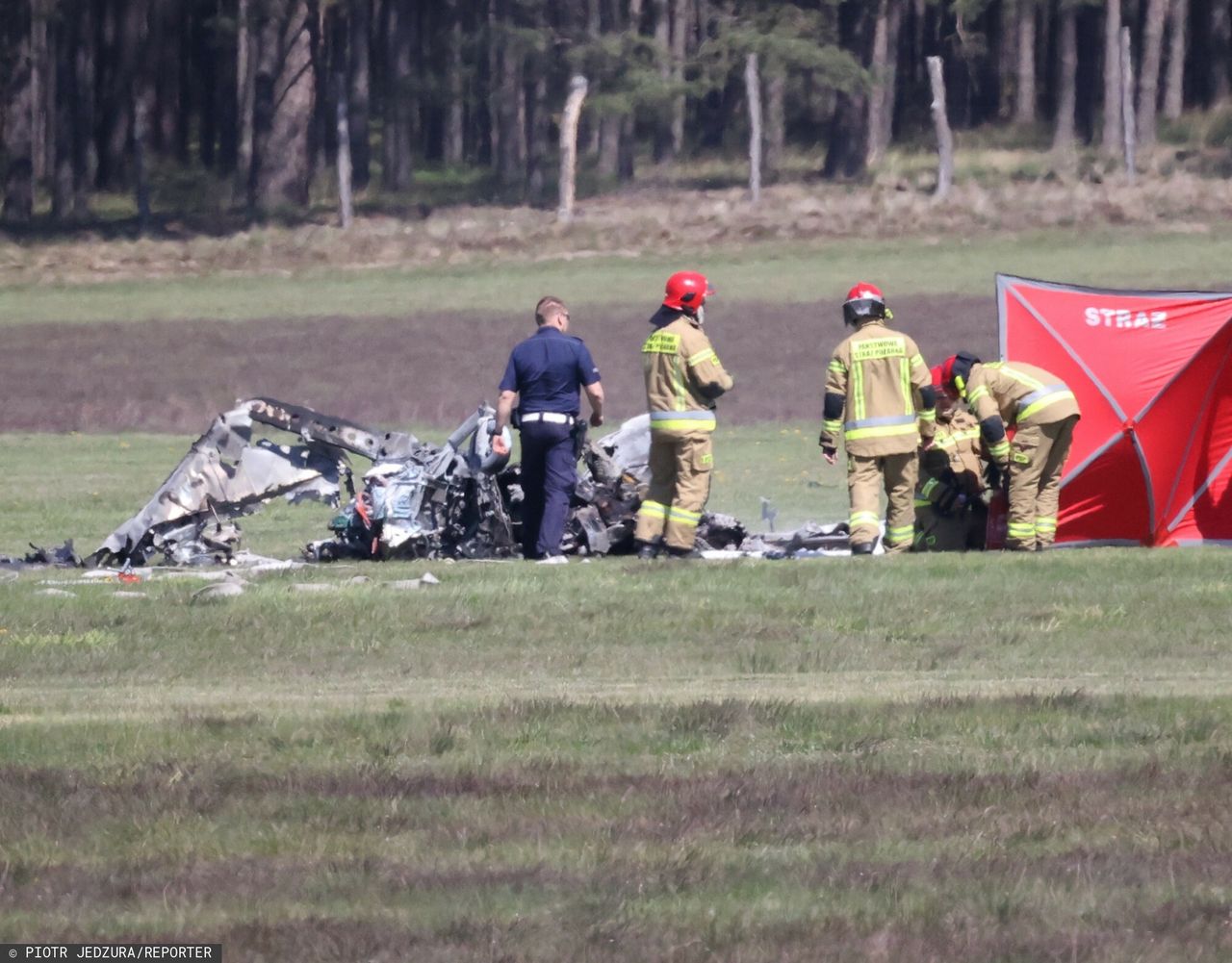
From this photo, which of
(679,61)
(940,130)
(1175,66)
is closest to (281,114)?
(679,61)

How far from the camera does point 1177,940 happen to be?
529cm

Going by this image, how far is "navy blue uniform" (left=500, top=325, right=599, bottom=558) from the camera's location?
44.3 feet

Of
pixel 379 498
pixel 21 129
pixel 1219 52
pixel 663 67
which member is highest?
pixel 1219 52

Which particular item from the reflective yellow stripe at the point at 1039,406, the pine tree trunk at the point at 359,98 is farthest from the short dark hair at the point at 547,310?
the pine tree trunk at the point at 359,98

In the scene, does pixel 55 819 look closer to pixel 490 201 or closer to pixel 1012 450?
pixel 1012 450

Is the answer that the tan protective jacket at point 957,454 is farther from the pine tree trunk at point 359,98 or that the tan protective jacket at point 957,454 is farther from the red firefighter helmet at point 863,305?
the pine tree trunk at point 359,98

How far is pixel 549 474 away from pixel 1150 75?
4272cm

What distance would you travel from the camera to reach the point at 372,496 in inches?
560

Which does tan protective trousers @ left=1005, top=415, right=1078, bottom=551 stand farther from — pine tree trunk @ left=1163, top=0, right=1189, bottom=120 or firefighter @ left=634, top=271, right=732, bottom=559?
pine tree trunk @ left=1163, top=0, right=1189, bottom=120

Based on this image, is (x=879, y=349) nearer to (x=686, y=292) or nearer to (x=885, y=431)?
(x=885, y=431)

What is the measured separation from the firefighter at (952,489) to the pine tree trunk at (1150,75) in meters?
38.1

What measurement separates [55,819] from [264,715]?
178cm

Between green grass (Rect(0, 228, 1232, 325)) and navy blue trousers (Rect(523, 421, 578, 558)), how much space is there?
69.6 ft

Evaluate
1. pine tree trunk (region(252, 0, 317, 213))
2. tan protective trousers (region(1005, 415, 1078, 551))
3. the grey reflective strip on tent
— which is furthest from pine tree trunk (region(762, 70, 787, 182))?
tan protective trousers (region(1005, 415, 1078, 551))
